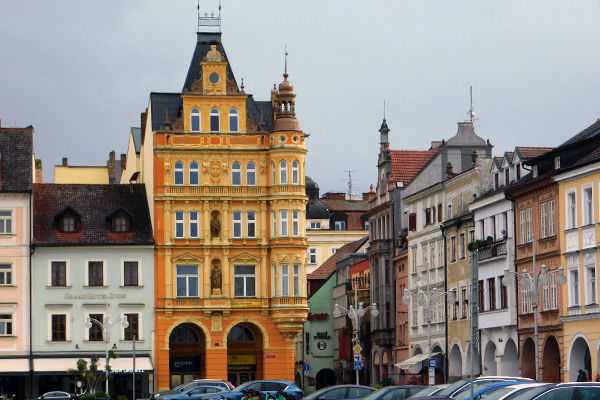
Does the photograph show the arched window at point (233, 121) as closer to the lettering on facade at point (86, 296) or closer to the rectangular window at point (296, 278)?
the rectangular window at point (296, 278)

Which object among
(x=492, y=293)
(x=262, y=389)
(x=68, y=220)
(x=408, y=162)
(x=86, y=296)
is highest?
(x=408, y=162)

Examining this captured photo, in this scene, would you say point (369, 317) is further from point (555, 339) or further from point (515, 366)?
point (555, 339)

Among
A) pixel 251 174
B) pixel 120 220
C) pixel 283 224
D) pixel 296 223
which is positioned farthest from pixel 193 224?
pixel 296 223

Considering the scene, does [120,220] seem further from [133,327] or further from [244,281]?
[244,281]

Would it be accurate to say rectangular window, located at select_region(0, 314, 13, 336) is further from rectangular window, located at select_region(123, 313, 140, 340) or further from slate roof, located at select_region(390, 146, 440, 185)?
slate roof, located at select_region(390, 146, 440, 185)

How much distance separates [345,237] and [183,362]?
54.3m

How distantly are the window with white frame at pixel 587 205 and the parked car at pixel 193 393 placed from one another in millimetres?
18964

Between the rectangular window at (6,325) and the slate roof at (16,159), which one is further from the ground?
the slate roof at (16,159)

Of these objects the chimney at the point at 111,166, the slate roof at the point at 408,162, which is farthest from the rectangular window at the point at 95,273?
the chimney at the point at 111,166

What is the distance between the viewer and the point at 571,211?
213 feet

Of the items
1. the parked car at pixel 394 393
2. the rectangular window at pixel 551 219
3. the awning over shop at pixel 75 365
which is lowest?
the awning over shop at pixel 75 365

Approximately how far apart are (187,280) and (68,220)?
29.8 feet

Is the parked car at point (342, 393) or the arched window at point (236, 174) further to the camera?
the arched window at point (236, 174)

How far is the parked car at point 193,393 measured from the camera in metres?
64.1
